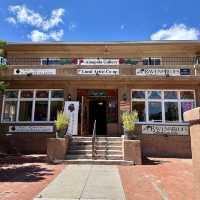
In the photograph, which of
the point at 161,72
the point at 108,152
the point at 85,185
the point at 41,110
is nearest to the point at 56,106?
the point at 41,110

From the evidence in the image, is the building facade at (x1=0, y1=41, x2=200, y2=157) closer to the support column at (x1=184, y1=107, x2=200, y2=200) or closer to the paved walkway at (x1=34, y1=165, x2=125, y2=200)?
the paved walkway at (x1=34, y1=165, x2=125, y2=200)

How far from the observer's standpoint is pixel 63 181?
7211 millimetres

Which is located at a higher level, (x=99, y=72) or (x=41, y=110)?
(x=99, y=72)

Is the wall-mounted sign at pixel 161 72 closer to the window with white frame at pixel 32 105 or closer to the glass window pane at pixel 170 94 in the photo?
the glass window pane at pixel 170 94

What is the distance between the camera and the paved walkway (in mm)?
5762

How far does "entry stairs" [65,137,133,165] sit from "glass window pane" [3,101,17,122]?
4717mm

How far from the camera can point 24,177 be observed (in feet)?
25.7

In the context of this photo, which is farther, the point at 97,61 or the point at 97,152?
the point at 97,61

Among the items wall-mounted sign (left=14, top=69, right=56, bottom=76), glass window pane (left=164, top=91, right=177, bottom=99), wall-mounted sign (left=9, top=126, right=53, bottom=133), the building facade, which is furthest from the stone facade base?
wall-mounted sign (left=14, top=69, right=56, bottom=76)

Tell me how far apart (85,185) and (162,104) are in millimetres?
9576

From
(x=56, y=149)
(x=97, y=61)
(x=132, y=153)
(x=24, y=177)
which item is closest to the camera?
(x=24, y=177)

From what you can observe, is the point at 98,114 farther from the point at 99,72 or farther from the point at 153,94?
the point at 153,94

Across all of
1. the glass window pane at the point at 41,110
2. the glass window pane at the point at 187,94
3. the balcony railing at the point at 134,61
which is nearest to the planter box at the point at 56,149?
the glass window pane at the point at 41,110

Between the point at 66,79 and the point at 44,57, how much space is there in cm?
415
